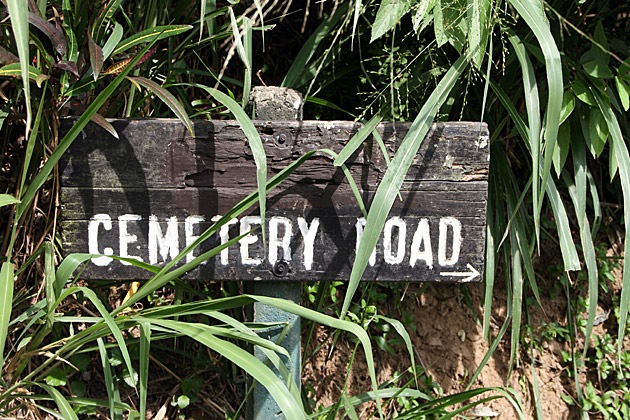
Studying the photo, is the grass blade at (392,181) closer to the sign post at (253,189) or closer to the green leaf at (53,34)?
the sign post at (253,189)

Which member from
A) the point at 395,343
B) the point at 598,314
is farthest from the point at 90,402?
the point at 598,314

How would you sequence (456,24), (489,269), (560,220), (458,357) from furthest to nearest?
(458,357) < (489,269) < (560,220) < (456,24)

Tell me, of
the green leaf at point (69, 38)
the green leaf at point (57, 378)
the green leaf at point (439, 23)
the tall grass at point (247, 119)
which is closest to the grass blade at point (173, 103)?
the tall grass at point (247, 119)

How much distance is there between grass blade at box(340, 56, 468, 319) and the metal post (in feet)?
0.51

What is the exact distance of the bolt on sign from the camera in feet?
3.16

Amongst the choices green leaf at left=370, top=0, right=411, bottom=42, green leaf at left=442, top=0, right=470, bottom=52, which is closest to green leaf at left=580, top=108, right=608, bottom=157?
green leaf at left=442, top=0, right=470, bottom=52

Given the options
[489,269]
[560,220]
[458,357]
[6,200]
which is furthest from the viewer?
[458,357]

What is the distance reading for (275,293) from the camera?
3.33 feet

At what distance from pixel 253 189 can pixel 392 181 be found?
0.76ft

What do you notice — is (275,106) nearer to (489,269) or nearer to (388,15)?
(388,15)

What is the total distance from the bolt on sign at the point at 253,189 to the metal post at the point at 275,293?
0.05m

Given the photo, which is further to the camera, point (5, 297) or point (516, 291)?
point (516, 291)

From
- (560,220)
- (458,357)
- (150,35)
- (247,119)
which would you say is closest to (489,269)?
(560,220)

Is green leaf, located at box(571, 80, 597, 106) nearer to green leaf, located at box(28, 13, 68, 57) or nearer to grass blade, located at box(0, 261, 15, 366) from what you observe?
green leaf, located at box(28, 13, 68, 57)
